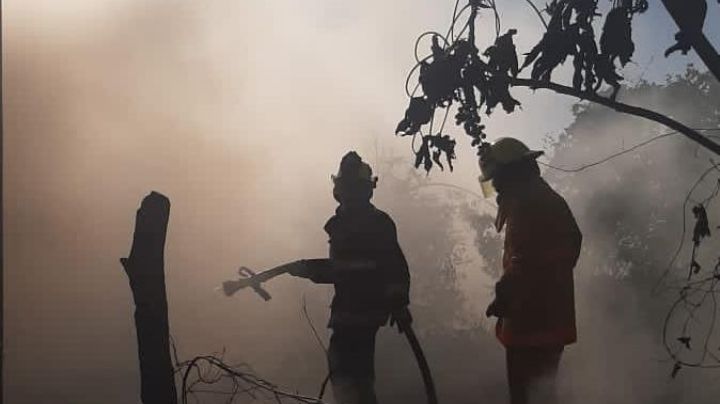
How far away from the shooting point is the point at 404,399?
5.16 metres

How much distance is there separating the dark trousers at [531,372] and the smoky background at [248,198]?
0.41 meters

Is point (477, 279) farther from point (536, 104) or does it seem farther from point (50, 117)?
point (50, 117)

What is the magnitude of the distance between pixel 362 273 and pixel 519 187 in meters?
1.18

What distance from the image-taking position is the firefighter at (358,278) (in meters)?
5.14

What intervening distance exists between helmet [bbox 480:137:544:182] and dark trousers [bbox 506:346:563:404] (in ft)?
3.48

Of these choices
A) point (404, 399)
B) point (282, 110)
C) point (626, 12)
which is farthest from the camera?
point (282, 110)

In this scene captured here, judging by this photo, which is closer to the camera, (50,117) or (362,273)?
(362,273)

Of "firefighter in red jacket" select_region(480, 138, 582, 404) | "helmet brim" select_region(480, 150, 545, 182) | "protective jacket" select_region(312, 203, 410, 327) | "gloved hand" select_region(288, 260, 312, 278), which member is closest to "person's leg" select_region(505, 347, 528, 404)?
"firefighter in red jacket" select_region(480, 138, 582, 404)

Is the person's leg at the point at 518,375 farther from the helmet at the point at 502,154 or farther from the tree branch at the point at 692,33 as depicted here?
the tree branch at the point at 692,33

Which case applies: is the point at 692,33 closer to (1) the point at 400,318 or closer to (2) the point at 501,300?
(2) the point at 501,300

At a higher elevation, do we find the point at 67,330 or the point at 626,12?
the point at 626,12

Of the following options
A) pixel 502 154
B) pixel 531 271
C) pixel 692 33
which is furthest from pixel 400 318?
pixel 692 33

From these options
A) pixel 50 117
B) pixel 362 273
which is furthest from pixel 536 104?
pixel 50 117

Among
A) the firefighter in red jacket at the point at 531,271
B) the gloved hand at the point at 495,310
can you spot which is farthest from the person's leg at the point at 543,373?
the gloved hand at the point at 495,310
